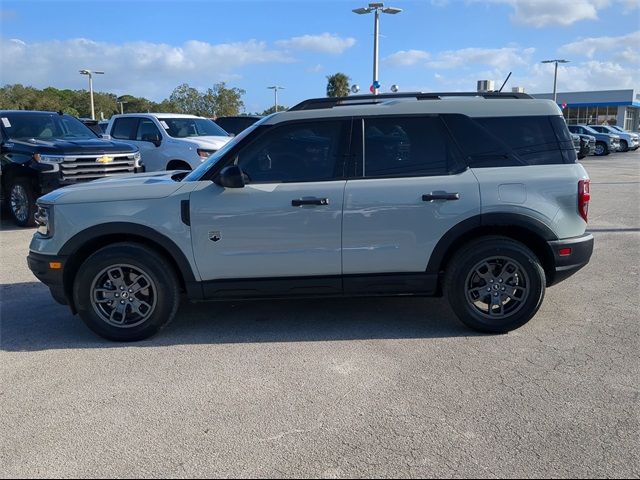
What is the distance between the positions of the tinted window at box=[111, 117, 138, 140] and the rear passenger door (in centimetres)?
938

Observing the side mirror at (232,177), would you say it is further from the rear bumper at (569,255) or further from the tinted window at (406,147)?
the rear bumper at (569,255)

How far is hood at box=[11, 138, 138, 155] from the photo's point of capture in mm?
9461

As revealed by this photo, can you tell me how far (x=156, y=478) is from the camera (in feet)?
9.13

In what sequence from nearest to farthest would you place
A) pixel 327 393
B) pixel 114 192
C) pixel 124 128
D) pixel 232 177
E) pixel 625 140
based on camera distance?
pixel 327 393 → pixel 232 177 → pixel 114 192 → pixel 124 128 → pixel 625 140

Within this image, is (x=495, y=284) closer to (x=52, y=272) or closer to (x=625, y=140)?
(x=52, y=272)

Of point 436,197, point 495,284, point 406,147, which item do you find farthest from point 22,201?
point 495,284

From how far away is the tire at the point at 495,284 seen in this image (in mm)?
4523

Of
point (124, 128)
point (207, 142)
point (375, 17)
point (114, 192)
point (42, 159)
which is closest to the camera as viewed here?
point (114, 192)

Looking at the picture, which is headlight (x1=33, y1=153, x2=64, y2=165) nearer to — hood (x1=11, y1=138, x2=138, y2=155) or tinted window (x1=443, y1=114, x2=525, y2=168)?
hood (x1=11, y1=138, x2=138, y2=155)

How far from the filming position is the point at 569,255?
4.62 metres

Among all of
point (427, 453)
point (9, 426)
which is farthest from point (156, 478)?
point (427, 453)

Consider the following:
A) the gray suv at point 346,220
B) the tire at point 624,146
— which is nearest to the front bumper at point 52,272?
the gray suv at point 346,220

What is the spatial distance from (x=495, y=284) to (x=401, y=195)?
43.5 inches

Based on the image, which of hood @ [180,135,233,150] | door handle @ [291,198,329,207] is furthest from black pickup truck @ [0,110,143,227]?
door handle @ [291,198,329,207]
